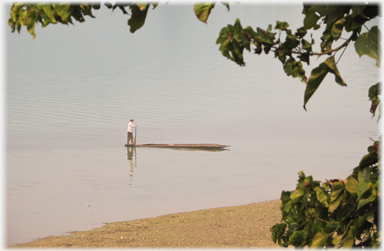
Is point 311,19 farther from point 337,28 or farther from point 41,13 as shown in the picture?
point 41,13

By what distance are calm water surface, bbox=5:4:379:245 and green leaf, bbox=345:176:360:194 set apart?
10.8 meters

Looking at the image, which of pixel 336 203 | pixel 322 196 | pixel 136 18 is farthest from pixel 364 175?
pixel 136 18

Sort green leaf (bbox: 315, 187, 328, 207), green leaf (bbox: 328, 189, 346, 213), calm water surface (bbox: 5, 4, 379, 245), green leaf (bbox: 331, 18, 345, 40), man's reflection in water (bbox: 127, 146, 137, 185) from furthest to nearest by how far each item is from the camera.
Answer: man's reflection in water (bbox: 127, 146, 137, 185), calm water surface (bbox: 5, 4, 379, 245), green leaf (bbox: 315, 187, 328, 207), green leaf (bbox: 328, 189, 346, 213), green leaf (bbox: 331, 18, 345, 40)

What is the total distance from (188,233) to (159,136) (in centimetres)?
1615

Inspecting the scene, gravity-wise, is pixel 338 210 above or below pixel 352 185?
below

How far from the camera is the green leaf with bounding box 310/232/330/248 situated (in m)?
4.41

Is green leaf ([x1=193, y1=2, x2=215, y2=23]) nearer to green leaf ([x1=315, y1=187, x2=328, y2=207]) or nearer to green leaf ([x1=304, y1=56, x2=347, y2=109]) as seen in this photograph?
green leaf ([x1=304, y1=56, x2=347, y2=109])

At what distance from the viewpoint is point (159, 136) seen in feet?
90.4

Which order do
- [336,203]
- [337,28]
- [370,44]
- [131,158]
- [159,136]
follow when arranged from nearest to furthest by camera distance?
[370,44] → [337,28] → [336,203] → [131,158] → [159,136]

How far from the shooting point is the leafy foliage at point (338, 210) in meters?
4.12

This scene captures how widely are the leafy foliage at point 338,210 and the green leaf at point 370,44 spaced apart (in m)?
0.72

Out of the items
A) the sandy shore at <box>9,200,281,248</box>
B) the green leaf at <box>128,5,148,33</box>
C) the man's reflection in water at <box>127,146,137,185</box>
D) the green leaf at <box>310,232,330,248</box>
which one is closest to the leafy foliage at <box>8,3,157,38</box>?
the green leaf at <box>128,5,148,33</box>

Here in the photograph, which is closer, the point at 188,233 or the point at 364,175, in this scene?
the point at 364,175

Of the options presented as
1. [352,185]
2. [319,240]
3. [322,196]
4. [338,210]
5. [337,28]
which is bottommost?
[319,240]
